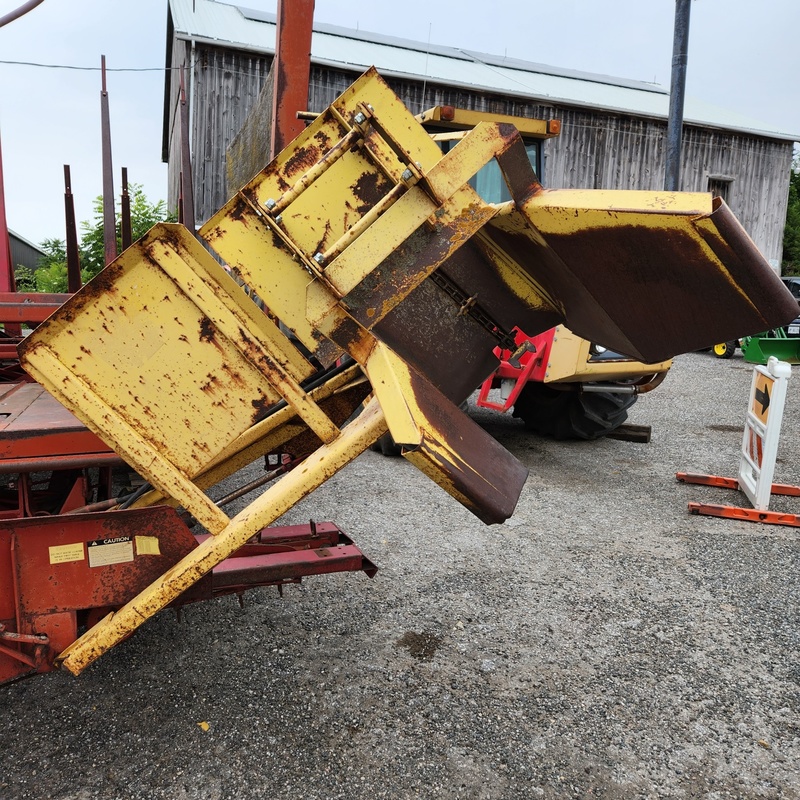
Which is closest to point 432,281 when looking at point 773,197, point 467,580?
point 467,580

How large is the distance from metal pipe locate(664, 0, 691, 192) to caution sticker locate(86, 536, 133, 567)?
7287mm

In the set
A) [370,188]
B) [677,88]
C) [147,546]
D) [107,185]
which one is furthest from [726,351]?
[147,546]

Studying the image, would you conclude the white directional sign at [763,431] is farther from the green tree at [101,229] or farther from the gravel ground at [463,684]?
the green tree at [101,229]

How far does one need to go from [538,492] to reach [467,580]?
1.51 m

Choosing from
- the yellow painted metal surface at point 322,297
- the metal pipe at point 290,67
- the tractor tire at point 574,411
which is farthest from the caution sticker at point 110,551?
the tractor tire at point 574,411

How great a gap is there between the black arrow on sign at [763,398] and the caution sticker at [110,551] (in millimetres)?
3946

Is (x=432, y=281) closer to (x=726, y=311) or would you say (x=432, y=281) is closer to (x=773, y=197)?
(x=726, y=311)

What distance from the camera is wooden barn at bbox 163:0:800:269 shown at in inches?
441

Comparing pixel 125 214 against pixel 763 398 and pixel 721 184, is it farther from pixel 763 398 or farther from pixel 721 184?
pixel 721 184

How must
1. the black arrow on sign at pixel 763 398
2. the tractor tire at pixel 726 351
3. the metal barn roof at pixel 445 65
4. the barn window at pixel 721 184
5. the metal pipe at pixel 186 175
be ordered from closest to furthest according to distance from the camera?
the metal pipe at pixel 186 175 < the black arrow on sign at pixel 763 398 < the metal barn roof at pixel 445 65 < the tractor tire at pixel 726 351 < the barn window at pixel 721 184

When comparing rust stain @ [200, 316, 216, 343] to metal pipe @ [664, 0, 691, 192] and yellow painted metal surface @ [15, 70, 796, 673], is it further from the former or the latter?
metal pipe @ [664, 0, 691, 192]

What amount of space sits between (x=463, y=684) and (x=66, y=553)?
140 centimetres

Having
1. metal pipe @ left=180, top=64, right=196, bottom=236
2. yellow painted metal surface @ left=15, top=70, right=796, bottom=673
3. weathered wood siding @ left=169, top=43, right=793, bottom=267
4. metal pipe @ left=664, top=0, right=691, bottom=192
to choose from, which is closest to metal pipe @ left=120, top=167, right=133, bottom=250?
metal pipe @ left=180, top=64, right=196, bottom=236

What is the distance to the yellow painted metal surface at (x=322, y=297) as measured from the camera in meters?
1.79
